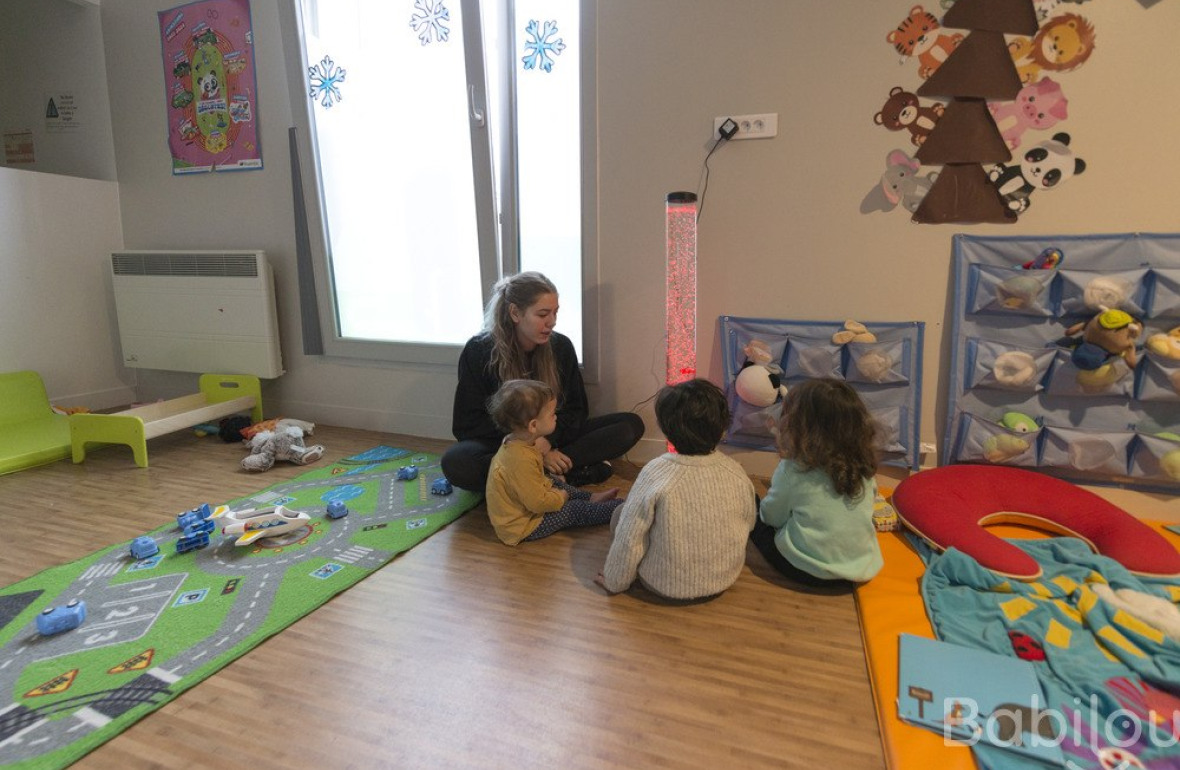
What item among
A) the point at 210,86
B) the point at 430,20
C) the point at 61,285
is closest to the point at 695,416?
the point at 430,20

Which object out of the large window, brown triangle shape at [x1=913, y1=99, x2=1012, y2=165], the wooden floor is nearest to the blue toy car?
the wooden floor

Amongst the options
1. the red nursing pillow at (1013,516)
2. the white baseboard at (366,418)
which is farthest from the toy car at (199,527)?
the red nursing pillow at (1013,516)

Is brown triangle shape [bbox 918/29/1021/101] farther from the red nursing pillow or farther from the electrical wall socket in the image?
the red nursing pillow

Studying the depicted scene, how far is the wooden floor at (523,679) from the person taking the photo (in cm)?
121

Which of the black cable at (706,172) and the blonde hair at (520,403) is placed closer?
the blonde hair at (520,403)

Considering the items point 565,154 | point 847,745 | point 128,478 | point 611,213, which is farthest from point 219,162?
point 847,745

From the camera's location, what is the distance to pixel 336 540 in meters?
2.09

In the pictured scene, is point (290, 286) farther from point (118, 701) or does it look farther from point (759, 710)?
point (759, 710)

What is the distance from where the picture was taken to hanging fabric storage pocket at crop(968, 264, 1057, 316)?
7.02 ft

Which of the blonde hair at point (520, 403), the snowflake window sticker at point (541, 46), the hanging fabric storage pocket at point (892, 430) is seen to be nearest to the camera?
the blonde hair at point (520, 403)

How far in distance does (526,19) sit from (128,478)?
2586 millimetres

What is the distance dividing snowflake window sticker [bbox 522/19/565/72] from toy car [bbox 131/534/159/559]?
2.29m

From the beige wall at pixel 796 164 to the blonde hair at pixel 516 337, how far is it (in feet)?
1.48

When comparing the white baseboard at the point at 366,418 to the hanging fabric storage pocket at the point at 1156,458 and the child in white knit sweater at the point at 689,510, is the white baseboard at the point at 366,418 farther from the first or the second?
the hanging fabric storage pocket at the point at 1156,458
